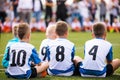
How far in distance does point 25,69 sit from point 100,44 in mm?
1519

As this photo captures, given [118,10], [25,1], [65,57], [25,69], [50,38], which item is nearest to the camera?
[25,69]

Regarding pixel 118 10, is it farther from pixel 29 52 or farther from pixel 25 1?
pixel 29 52

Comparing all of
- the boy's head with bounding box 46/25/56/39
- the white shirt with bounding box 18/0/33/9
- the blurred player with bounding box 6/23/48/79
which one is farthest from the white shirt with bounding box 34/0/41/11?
the blurred player with bounding box 6/23/48/79

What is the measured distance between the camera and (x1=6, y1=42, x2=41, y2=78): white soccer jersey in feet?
27.5

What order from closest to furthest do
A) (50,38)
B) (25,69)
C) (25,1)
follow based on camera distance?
(25,69), (50,38), (25,1)

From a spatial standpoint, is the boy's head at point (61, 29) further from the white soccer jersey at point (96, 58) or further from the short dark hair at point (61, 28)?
the white soccer jersey at point (96, 58)

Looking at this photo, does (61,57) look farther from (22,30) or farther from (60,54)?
(22,30)

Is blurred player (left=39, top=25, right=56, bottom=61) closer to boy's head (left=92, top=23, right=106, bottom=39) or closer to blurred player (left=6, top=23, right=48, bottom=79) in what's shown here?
blurred player (left=6, top=23, right=48, bottom=79)

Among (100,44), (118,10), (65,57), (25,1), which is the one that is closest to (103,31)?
(100,44)

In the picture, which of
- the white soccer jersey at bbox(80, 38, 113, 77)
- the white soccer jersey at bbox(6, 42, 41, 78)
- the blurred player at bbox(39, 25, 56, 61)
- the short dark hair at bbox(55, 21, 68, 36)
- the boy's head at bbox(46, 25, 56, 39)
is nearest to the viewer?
the white soccer jersey at bbox(6, 42, 41, 78)

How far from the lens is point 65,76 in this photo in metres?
9.05

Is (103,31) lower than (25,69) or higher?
higher

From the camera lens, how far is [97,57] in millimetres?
8805

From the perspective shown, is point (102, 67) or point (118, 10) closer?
point (102, 67)
